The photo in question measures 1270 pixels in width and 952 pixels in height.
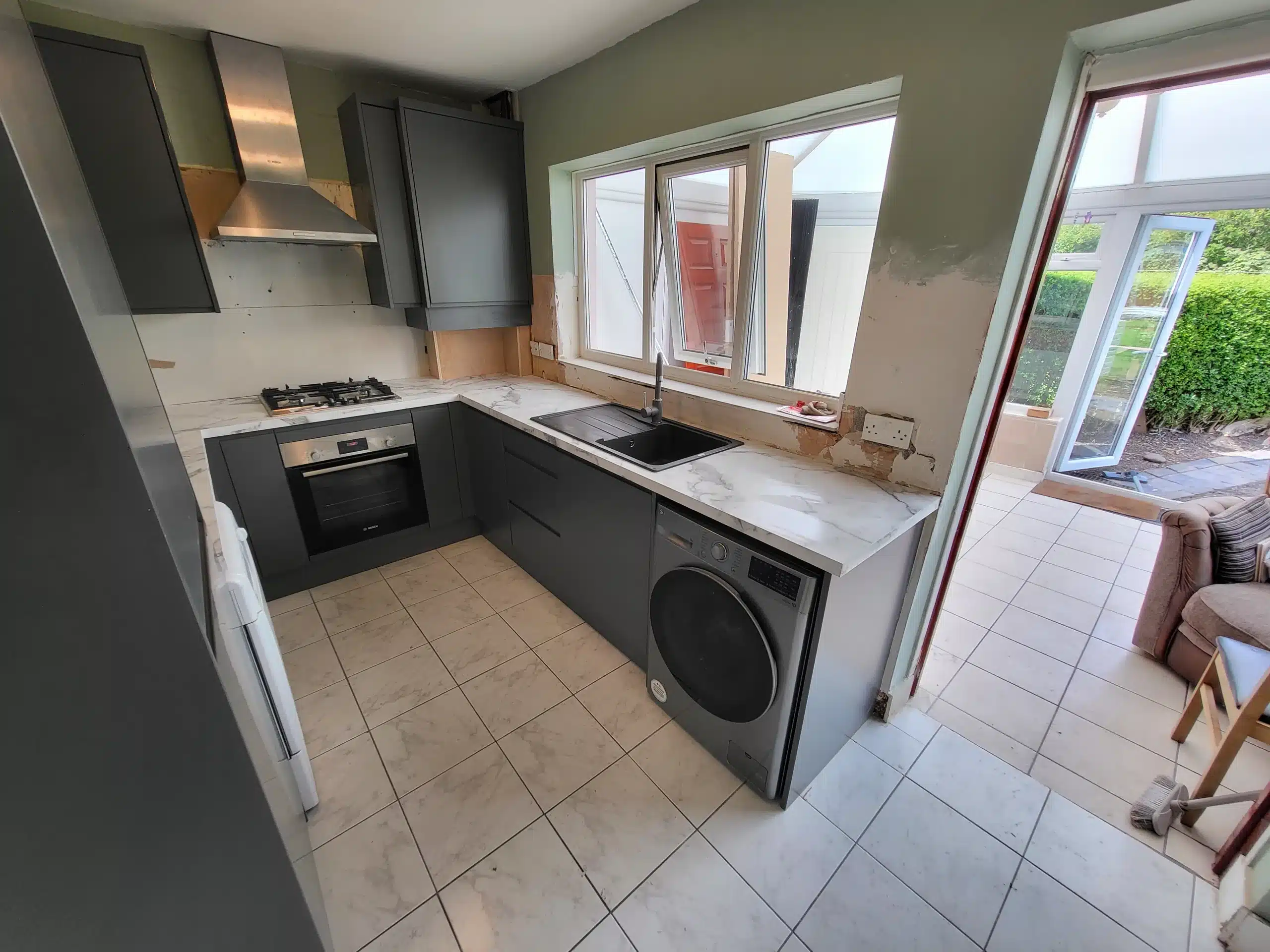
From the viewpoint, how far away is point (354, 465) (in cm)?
244

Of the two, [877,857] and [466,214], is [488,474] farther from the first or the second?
[877,857]

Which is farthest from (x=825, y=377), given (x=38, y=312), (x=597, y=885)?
(x=38, y=312)

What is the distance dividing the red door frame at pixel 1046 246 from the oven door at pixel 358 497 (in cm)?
243

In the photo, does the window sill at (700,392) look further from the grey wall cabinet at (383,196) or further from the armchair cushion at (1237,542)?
the armchair cushion at (1237,542)

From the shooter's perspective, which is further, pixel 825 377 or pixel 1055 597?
pixel 1055 597

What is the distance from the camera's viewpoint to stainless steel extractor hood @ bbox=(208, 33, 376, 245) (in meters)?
2.06

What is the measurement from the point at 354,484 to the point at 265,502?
1.19ft

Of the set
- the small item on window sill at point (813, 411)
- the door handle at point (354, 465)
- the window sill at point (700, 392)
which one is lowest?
the door handle at point (354, 465)

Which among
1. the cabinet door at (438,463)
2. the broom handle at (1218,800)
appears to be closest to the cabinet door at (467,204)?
the cabinet door at (438,463)

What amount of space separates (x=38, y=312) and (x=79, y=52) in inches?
88.7

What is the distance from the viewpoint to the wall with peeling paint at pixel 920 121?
1178 mm

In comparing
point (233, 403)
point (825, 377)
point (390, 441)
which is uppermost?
point (825, 377)

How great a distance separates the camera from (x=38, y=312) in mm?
479

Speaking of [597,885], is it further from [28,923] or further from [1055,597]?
[1055,597]
